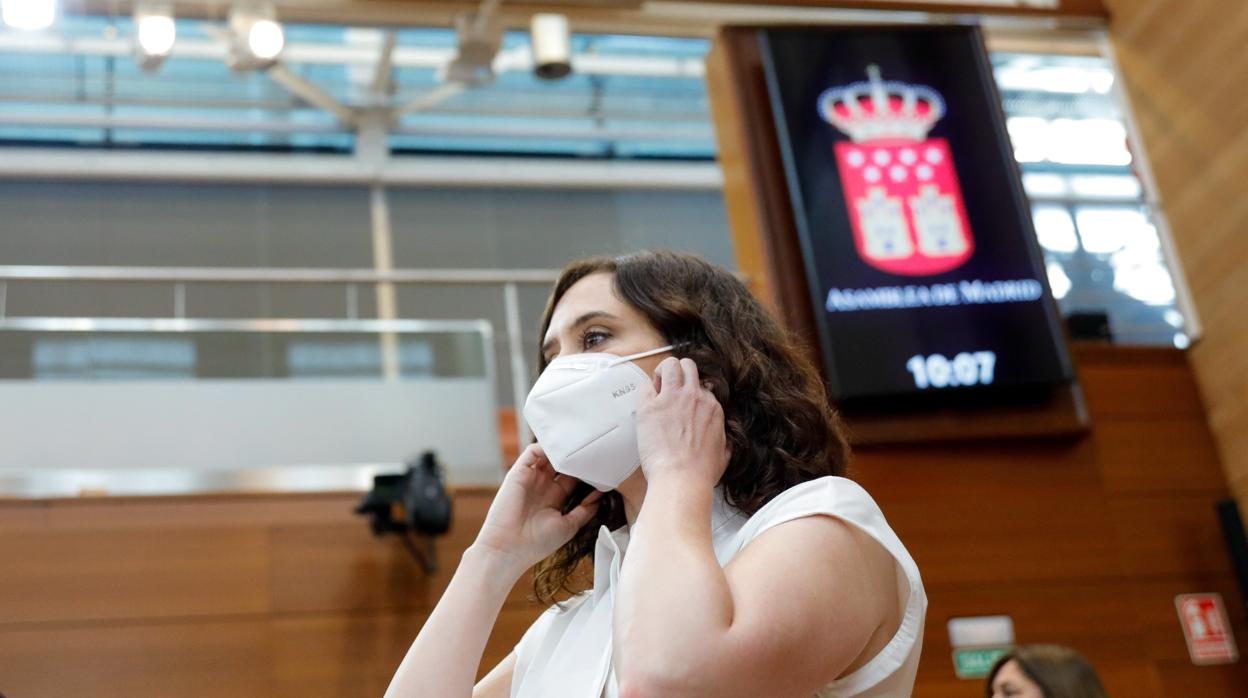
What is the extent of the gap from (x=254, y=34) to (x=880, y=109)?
2.62 meters

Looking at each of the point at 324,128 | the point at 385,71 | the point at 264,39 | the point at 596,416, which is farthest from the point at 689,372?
the point at 324,128

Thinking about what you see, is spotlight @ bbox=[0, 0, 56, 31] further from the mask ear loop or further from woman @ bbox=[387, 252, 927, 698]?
the mask ear loop

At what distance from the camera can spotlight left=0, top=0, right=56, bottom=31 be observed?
489 cm

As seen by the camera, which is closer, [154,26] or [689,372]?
[689,372]

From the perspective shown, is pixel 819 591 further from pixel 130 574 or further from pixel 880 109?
pixel 880 109

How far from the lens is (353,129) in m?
10.2

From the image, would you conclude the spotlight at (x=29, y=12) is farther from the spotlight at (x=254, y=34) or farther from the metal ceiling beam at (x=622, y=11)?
the spotlight at (x=254, y=34)

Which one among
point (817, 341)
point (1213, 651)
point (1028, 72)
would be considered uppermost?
point (1028, 72)

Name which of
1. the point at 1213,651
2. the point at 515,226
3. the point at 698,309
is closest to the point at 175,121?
the point at 515,226

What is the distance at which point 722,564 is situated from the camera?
4.34ft

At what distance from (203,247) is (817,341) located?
6499mm

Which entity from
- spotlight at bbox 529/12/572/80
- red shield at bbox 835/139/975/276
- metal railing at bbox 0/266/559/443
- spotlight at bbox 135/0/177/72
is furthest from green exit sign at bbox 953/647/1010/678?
spotlight at bbox 135/0/177/72

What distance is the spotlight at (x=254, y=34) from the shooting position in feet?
17.6

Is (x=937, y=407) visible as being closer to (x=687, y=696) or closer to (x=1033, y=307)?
(x=1033, y=307)
